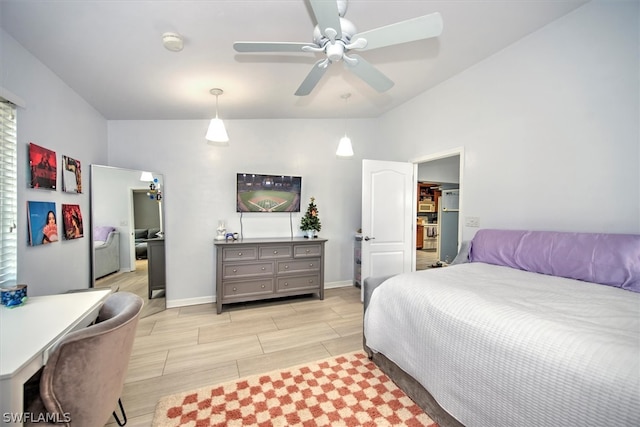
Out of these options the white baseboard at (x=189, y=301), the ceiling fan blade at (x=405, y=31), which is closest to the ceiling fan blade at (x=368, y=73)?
the ceiling fan blade at (x=405, y=31)

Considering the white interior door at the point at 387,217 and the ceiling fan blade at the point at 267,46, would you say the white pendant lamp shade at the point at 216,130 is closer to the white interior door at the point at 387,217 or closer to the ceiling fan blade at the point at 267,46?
the ceiling fan blade at the point at 267,46

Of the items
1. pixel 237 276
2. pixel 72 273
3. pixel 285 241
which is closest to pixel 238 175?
pixel 285 241

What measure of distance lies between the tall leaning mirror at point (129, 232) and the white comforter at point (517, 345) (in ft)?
9.93

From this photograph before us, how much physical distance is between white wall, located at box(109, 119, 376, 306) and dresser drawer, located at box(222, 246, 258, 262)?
0.49 metres

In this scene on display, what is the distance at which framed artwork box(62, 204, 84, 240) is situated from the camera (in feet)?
7.66

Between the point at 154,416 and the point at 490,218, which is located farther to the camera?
the point at 490,218

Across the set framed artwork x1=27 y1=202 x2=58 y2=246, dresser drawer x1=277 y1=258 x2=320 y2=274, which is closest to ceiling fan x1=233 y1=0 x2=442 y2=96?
framed artwork x1=27 y1=202 x2=58 y2=246

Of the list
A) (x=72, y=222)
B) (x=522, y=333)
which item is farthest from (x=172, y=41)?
→ (x=522, y=333)

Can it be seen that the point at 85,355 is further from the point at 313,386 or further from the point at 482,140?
the point at 482,140

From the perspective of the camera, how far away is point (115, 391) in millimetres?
1256

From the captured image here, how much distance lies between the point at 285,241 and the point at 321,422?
88.9 inches

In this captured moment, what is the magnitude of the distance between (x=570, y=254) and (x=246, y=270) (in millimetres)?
3259

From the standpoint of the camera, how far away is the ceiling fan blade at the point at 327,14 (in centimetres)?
126

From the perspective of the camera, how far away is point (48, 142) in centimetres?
212
